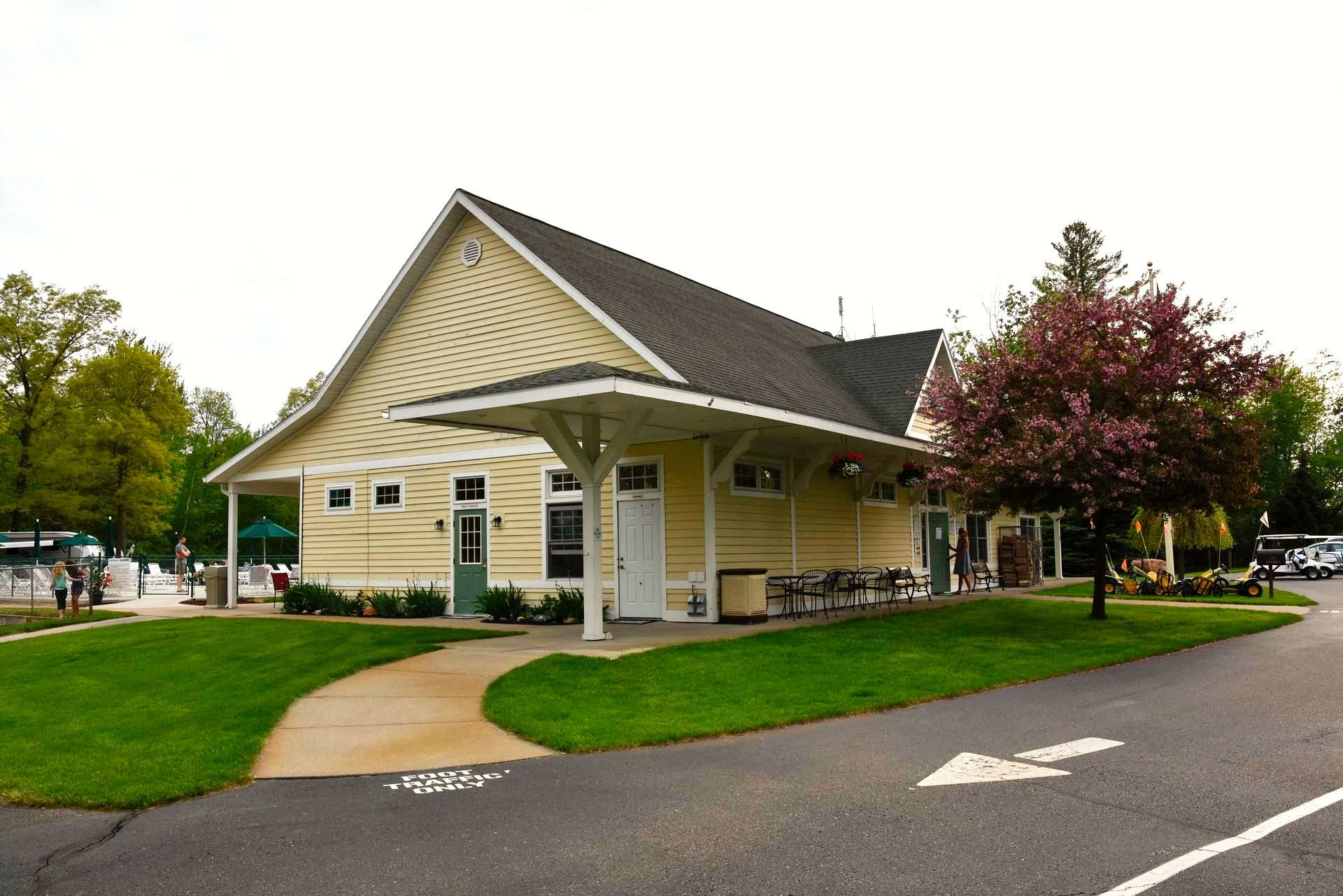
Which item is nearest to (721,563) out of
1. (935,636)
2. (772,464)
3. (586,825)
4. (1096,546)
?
(772,464)

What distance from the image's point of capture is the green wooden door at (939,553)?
23359 millimetres

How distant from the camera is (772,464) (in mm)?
17562

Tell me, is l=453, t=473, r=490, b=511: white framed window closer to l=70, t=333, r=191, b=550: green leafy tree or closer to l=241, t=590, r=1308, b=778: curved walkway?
l=241, t=590, r=1308, b=778: curved walkway

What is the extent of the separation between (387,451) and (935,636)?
11.4m

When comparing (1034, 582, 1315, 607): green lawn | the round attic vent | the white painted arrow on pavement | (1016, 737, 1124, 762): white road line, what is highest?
the round attic vent

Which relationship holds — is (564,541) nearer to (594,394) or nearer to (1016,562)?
(594,394)

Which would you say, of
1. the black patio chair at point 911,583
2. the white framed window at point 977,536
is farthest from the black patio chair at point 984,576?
the black patio chair at point 911,583

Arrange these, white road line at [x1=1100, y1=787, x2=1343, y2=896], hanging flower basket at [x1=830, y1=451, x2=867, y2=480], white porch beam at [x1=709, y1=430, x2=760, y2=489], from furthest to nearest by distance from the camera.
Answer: hanging flower basket at [x1=830, y1=451, x2=867, y2=480], white porch beam at [x1=709, y1=430, x2=760, y2=489], white road line at [x1=1100, y1=787, x2=1343, y2=896]

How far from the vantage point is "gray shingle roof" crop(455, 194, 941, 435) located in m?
16.0

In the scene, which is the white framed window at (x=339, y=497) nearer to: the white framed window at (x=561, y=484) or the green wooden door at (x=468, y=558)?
the green wooden door at (x=468, y=558)

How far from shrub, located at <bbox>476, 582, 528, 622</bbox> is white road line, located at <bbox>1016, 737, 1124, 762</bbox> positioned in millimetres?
11032

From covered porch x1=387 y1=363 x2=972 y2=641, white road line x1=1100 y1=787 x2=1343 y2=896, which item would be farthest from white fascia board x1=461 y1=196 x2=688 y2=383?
white road line x1=1100 y1=787 x2=1343 y2=896

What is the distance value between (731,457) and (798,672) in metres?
5.22

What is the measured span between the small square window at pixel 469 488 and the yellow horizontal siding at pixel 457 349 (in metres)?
0.61
